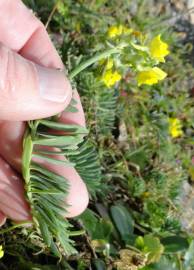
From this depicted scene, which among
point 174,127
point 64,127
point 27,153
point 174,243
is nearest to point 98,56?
point 64,127

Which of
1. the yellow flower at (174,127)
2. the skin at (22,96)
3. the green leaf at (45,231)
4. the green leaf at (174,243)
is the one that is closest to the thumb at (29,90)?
the skin at (22,96)

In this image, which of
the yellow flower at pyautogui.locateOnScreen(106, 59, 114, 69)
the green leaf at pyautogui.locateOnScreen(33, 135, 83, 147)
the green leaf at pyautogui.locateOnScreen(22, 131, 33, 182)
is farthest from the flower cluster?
the green leaf at pyautogui.locateOnScreen(22, 131, 33, 182)

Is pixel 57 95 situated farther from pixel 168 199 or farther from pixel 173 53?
pixel 173 53

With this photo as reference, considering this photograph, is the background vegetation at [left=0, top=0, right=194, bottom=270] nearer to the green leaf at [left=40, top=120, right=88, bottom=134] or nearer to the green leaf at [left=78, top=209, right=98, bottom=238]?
the green leaf at [left=78, top=209, right=98, bottom=238]

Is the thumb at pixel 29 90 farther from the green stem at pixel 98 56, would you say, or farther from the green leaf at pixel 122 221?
the green leaf at pixel 122 221

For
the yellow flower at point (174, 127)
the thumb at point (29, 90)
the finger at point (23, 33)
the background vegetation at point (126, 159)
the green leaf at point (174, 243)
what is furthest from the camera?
the yellow flower at point (174, 127)

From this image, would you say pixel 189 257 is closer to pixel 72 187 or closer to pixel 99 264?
pixel 99 264

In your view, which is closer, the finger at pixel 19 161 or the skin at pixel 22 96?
the skin at pixel 22 96
